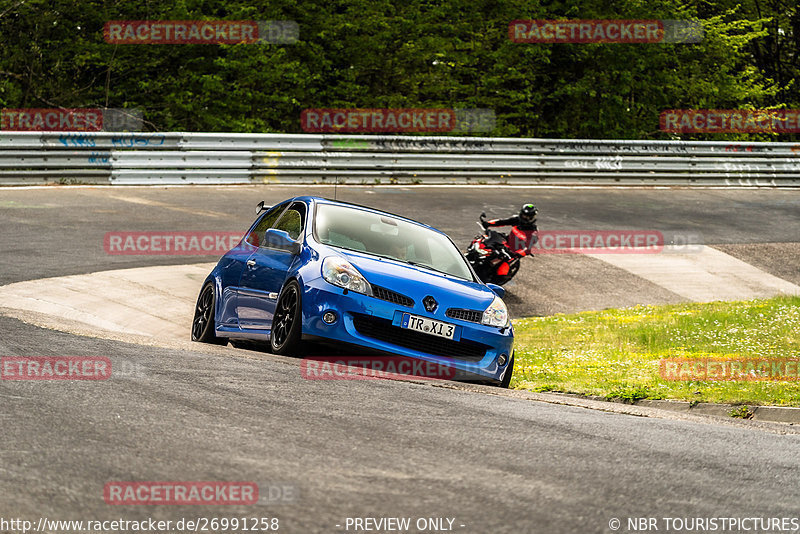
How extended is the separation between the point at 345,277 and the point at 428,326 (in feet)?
2.59

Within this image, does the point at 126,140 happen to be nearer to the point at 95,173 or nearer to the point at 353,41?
the point at 95,173

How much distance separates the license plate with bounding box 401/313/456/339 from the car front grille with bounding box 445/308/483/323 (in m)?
0.10

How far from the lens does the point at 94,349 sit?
313 inches

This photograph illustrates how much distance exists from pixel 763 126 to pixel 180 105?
21.1 m

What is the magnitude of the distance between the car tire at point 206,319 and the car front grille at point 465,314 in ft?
9.18

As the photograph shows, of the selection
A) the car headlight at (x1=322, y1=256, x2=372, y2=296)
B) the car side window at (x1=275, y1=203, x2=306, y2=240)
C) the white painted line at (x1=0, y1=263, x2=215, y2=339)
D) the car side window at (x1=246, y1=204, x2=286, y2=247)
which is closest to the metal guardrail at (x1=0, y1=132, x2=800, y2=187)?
the white painted line at (x1=0, y1=263, x2=215, y2=339)

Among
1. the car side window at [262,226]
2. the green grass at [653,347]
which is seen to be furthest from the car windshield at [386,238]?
the green grass at [653,347]

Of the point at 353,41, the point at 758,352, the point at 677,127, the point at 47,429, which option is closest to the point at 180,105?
the point at 353,41

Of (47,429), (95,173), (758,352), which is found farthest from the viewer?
(95,173)

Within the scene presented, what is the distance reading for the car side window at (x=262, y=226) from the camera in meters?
10.3

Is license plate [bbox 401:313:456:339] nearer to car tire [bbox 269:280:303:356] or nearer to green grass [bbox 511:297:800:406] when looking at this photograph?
car tire [bbox 269:280:303:356]

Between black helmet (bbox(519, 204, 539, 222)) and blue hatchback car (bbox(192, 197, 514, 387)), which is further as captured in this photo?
black helmet (bbox(519, 204, 539, 222))

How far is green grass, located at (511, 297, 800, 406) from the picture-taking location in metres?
9.05

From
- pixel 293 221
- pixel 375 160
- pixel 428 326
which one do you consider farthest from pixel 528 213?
pixel 375 160
